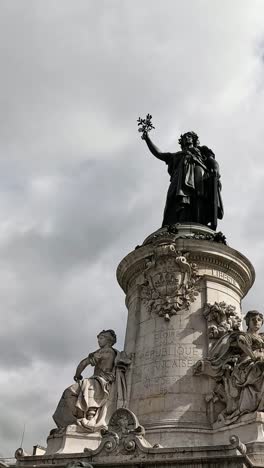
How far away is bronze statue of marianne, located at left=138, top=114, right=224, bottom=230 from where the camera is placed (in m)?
19.2

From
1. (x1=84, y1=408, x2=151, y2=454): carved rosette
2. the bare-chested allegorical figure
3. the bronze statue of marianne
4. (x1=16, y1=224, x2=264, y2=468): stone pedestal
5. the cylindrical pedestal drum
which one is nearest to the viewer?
(x1=16, y1=224, x2=264, y2=468): stone pedestal

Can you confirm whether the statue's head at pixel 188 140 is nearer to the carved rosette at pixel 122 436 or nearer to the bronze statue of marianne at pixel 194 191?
the bronze statue of marianne at pixel 194 191

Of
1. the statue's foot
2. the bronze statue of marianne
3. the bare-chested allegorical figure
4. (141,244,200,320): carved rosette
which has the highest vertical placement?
the bronze statue of marianne

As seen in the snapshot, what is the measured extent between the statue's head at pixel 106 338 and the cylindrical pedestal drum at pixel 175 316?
1.56ft

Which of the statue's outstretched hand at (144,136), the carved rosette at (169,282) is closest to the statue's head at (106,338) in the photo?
the carved rosette at (169,282)

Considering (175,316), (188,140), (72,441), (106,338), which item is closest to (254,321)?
(175,316)

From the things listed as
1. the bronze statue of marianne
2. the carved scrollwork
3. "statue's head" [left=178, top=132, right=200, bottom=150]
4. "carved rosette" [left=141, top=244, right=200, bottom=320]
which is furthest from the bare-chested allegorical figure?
"statue's head" [left=178, top=132, right=200, bottom=150]

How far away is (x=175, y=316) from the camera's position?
1546cm

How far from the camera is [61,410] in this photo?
14664 millimetres

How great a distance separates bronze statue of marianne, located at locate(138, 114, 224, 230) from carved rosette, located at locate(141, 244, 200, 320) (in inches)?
123

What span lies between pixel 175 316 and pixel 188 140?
7.97 m

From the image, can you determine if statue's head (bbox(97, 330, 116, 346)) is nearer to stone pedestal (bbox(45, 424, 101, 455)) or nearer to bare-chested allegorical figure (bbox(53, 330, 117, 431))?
bare-chested allegorical figure (bbox(53, 330, 117, 431))

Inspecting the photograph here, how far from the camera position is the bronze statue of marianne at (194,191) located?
1919 centimetres

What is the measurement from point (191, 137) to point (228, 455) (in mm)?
12765
